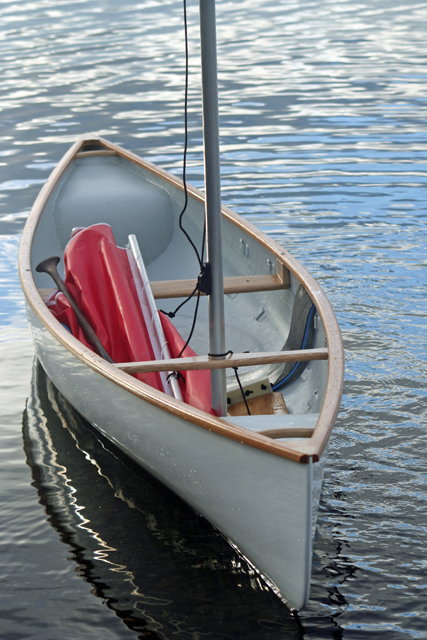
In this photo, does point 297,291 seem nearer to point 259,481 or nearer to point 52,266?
point 52,266

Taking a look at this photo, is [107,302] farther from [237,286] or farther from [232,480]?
[232,480]

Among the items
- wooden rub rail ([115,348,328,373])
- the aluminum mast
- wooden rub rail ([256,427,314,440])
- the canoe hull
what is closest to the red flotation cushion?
the canoe hull

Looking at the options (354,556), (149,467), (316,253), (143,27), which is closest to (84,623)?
(149,467)

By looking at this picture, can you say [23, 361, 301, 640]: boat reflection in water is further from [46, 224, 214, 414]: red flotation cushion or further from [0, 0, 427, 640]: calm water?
[46, 224, 214, 414]: red flotation cushion

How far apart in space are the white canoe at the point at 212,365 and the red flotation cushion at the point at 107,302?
7.5 inches

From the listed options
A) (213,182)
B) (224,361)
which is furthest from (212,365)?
(213,182)

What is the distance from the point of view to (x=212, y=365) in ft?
9.88

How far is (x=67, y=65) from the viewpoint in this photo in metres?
15.7

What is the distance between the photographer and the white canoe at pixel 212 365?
2.50 m

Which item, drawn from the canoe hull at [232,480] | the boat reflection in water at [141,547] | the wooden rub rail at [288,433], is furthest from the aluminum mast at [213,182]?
the boat reflection in water at [141,547]

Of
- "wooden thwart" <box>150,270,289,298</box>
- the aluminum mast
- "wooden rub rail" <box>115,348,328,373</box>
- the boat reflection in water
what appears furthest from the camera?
"wooden thwart" <box>150,270,289,298</box>

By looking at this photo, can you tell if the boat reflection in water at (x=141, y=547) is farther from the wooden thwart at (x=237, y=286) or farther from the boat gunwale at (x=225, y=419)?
the wooden thwart at (x=237, y=286)

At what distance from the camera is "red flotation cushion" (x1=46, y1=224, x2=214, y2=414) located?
4.03 meters

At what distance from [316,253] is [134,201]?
1585 millimetres
